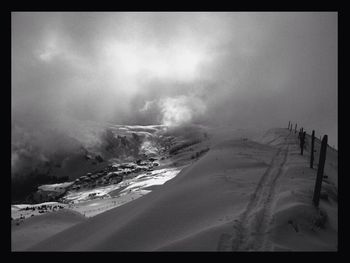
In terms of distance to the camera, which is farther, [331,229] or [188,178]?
[188,178]

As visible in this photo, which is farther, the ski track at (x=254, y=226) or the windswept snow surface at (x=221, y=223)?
the windswept snow surface at (x=221, y=223)

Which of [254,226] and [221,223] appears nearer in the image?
[254,226]

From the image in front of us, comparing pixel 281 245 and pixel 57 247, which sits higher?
pixel 281 245

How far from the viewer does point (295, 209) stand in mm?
11508

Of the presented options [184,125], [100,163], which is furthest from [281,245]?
[184,125]

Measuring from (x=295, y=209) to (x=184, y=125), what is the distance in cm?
16716

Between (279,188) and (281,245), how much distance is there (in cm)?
769

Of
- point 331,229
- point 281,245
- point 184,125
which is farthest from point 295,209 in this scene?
point 184,125

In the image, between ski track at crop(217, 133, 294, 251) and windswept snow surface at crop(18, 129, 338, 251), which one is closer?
ski track at crop(217, 133, 294, 251)

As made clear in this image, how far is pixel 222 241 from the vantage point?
938 centimetres

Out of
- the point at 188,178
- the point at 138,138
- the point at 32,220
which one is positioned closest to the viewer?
the point at 32,220
